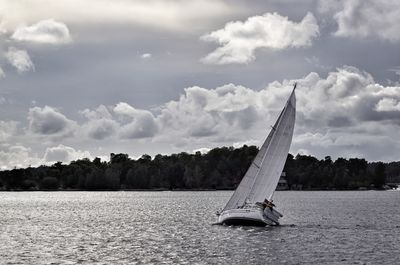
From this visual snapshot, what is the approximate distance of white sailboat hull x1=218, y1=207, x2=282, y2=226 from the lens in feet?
269

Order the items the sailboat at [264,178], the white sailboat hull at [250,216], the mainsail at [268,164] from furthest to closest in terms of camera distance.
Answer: the mainsail at [268,164] → the sailboat at [264,178] → the white sailboat hull at [250,216]

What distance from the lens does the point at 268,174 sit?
83.3 m

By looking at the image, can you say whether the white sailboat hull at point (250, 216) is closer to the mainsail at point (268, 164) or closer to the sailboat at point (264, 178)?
the sailboat at point (264, 178)

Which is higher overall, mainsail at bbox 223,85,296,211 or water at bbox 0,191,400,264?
mainsail at bbox 223,85,296,211

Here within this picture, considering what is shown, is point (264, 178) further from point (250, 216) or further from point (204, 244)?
point (204, 244)

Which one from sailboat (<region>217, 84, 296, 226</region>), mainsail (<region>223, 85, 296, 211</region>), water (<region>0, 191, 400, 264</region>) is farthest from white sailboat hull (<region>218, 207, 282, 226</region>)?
mainsail (<region>223, 85, 296, 211</region>)

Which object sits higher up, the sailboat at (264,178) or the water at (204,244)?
the sailboat at (264,178)

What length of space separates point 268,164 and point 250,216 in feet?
22.3

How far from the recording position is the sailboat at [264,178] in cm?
8250

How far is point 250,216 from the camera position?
269 ft

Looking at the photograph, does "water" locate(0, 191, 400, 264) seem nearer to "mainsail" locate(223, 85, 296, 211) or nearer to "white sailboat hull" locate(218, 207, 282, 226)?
"white sailboat hull" locate(218, 207, 282, 226)

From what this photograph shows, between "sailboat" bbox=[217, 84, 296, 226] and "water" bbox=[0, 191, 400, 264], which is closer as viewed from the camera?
"water" bbox=[0, 191, 400, 264]

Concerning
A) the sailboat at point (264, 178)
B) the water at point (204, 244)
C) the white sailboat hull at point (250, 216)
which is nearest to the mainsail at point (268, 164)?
the sailboat at point (264, 178)

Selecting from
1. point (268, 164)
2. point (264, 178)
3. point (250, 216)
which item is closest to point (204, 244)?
point (250, 216)
